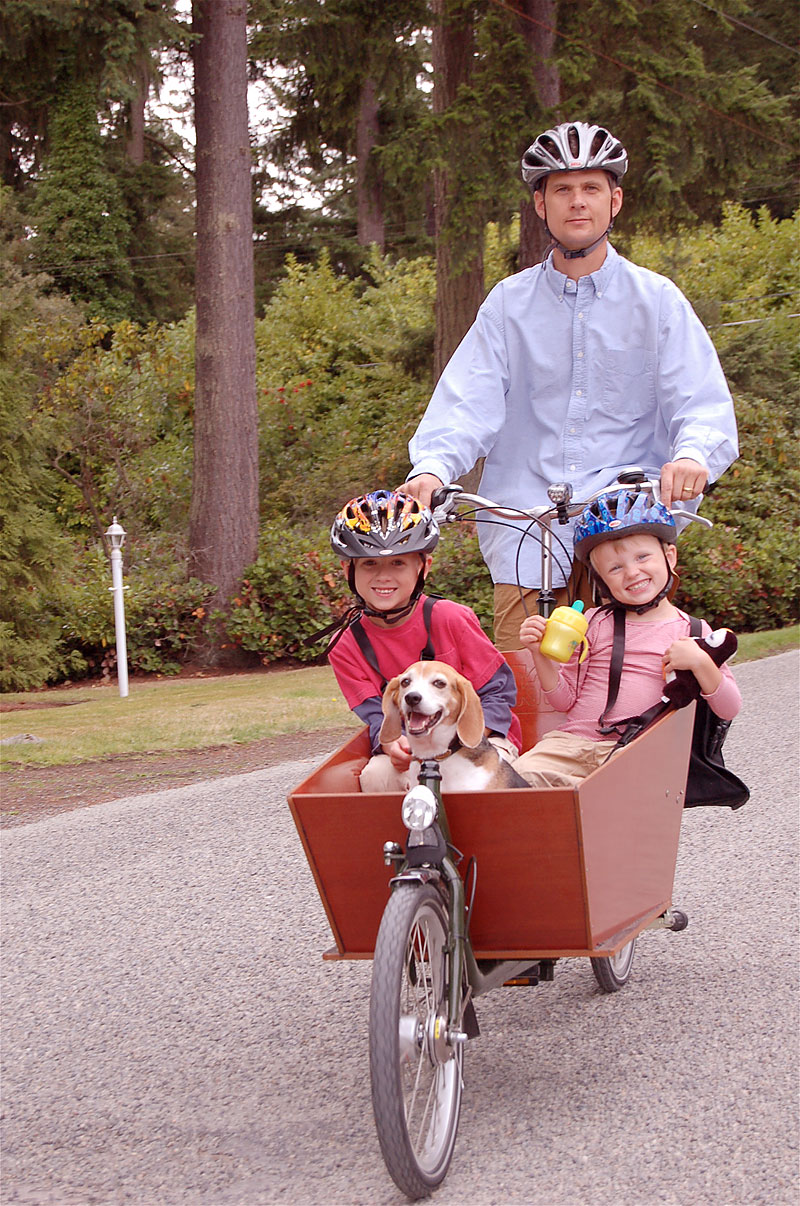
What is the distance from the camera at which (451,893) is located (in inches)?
120

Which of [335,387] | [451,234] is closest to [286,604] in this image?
[451,234]

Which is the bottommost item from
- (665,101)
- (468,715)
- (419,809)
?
(419,809)

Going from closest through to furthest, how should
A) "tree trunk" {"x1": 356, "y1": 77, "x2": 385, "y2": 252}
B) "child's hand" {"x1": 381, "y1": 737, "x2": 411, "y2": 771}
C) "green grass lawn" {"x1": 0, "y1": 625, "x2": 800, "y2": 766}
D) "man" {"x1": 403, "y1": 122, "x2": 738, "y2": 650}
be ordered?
"child's hand" {"x1": 381, "y1": 737, "x2": 411, "y2": 771}, "man" {"x1": 403, "y1": 122, "x2": 738, "y2": 650}, "green grass lawn" {"x1": 0, "y1": 625, "x2": 800, "y2": 766}, "tree trunk" {"x1": 356, "y1": 77, "x2": 385, "y2": 252}

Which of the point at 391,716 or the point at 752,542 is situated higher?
the point at 391,716

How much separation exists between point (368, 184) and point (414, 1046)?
15095 millimetres

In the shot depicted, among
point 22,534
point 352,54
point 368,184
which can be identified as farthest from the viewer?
point 368,184

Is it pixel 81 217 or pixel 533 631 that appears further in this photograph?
pixel 81 217

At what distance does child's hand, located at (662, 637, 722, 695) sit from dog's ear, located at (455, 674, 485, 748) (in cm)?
55

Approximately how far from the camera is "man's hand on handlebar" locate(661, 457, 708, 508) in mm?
3484

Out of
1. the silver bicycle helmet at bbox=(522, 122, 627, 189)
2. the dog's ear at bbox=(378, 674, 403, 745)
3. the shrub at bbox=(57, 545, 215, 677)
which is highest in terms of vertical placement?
the silver bicycle helmet at bbox=(522, 122, 627, 189)

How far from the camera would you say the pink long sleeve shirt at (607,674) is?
373 cm

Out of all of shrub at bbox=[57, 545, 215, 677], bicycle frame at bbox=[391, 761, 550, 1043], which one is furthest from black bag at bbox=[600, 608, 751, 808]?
shrub at bbox=[57, 545, 215, 677]

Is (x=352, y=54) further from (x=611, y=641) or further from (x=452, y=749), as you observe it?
(x=452, y=749)

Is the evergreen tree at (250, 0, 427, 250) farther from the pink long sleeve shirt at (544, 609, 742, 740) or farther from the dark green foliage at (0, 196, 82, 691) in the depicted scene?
the pink long sleeve shirt at (544, 609, 742, 740)
